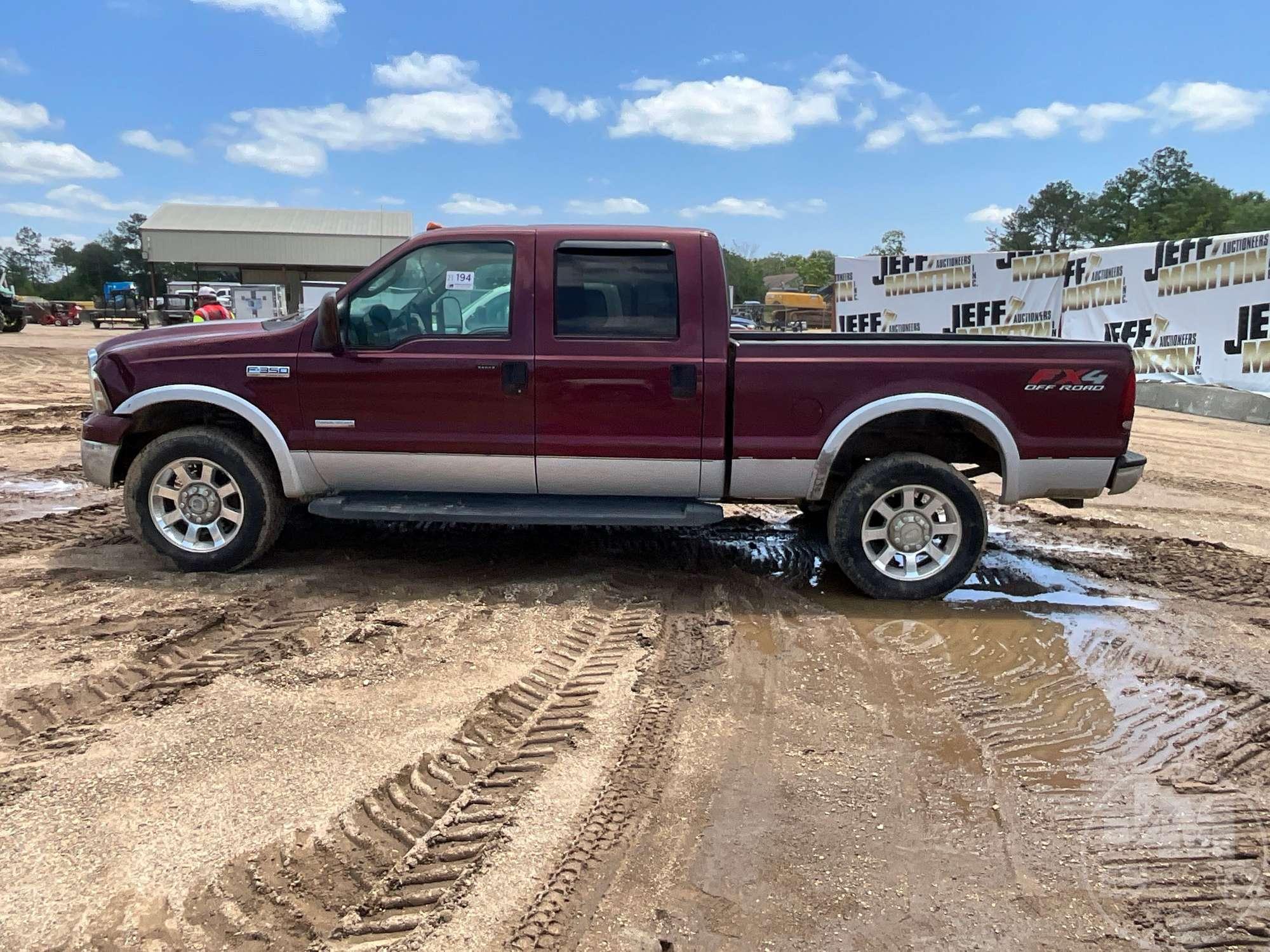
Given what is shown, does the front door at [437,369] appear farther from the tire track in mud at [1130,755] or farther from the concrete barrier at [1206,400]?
the concrete barrier at [1206,400]

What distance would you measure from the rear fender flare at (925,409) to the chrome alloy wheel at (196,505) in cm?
351

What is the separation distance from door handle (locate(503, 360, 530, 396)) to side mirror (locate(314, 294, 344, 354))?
0.98 meters

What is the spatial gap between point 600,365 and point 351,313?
4.93ft

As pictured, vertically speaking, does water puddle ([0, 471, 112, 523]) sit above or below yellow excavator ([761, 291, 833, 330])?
below

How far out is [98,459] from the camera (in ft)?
16.4

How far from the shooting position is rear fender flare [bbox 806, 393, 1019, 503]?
4672 mm

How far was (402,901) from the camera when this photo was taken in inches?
93.2

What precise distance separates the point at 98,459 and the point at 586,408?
9.78ft

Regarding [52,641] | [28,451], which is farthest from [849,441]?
[28,451]

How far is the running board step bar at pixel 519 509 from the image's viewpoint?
4773 millimetres

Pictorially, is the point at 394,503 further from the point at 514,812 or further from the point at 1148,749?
the point at 1148,749

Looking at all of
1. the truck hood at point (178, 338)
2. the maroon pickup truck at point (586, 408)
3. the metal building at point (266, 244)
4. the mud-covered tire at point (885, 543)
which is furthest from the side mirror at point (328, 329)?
the metal building at point (266, 244)

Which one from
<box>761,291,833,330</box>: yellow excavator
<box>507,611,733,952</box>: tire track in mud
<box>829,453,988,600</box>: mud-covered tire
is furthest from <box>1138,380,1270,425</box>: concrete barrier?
<box>761,291,833,330</box>: yellow excavator

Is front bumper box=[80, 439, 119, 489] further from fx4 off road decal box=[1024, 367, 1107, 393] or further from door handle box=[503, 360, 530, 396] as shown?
fx4 off road decal box=[1024, 367, 1107, 393]
